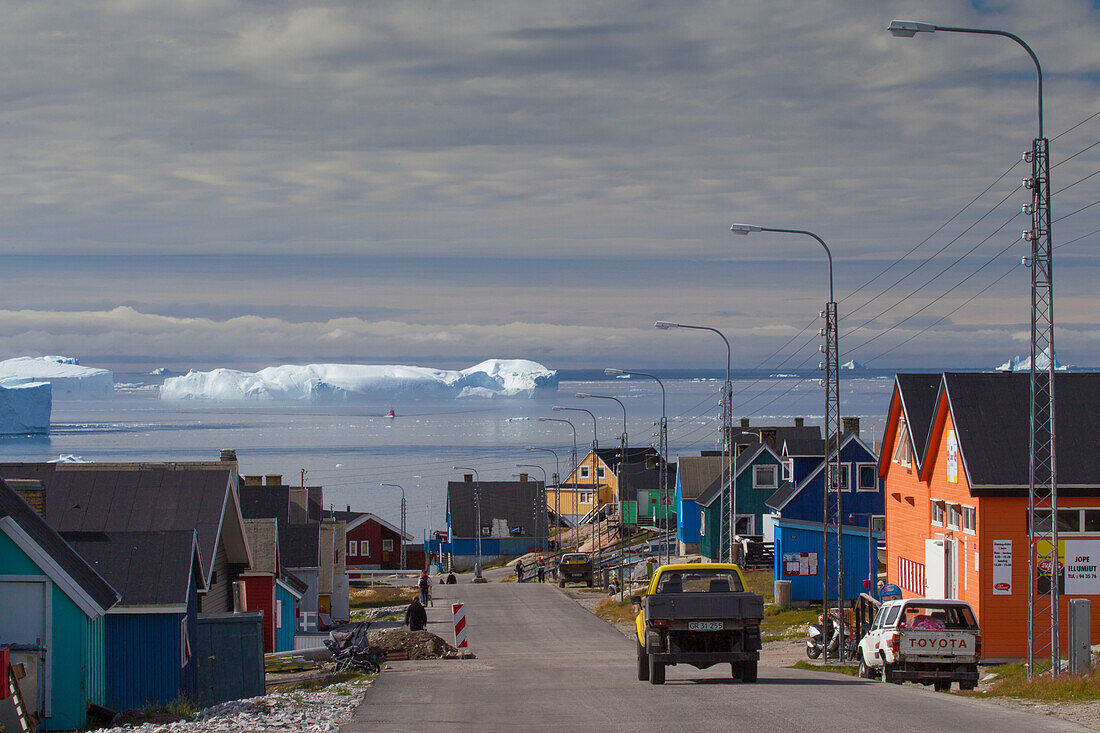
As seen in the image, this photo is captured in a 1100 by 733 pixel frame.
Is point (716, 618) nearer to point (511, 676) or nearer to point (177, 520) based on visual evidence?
point (511, 676)

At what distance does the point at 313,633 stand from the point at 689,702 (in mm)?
33604

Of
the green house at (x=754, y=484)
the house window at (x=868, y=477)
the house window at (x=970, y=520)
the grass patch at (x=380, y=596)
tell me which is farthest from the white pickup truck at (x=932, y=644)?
the grass patch at (x=380, y=596)

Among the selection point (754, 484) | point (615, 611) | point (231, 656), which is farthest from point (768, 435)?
point (231, 656)

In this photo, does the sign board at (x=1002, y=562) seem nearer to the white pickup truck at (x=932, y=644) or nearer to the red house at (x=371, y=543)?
the white pickup truck at (x=932, y=644)

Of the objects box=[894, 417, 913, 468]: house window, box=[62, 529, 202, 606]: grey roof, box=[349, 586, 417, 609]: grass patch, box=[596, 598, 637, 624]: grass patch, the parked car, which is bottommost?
box=[349, 586, 417, 609]: grass patch

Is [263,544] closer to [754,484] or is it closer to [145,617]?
[145,617]

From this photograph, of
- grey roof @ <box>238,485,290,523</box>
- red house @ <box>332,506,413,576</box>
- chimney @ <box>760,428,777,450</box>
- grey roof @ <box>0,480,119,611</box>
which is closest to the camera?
grey roof @ <box>0,480,119,611</box>

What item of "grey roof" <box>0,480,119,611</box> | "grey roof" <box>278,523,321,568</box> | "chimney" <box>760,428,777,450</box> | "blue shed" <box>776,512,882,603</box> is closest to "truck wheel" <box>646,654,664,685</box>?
"grey roof" <box>0,480,119,611</box>

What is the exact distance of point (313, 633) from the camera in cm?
4872

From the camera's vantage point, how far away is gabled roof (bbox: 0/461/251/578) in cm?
2848

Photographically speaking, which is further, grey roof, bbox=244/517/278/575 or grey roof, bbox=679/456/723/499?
grey roof, bbox=679/456/723/499

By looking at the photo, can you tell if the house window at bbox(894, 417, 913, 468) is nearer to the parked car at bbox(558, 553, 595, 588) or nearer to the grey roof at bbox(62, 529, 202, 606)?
the grey roof at bbox(62, 529, 202, 606)

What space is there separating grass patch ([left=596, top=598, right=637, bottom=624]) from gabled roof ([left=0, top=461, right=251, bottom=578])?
912 inches

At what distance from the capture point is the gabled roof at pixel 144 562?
23.5 m
